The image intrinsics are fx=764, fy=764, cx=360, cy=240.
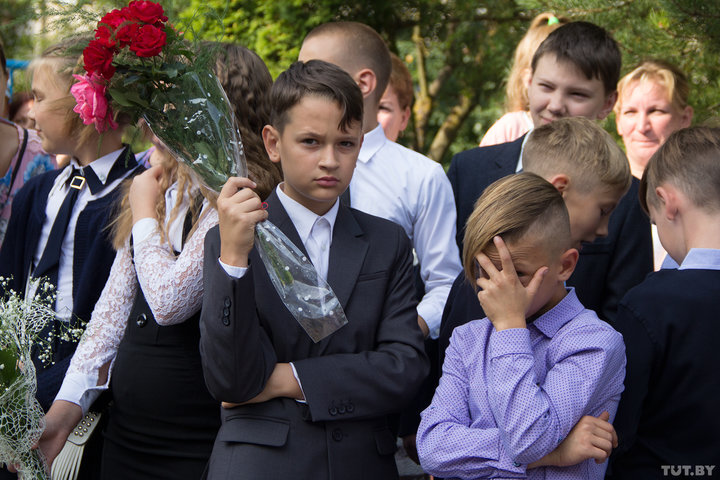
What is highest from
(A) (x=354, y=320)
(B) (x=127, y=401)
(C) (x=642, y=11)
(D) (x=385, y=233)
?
(C) (x=642, y=11)

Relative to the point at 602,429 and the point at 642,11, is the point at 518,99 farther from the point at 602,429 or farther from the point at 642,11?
the point at 602,429

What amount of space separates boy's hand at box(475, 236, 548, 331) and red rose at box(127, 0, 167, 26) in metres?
1.30

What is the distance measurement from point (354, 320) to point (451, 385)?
39cm

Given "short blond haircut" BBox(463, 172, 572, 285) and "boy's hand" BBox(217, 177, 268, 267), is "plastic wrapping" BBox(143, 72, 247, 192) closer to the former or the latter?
"boy's hand" BBox(217, 177, 268, 267)

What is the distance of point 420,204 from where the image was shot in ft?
11.7

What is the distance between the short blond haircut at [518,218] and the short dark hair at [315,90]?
60cm

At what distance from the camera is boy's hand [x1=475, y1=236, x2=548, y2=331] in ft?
7.55

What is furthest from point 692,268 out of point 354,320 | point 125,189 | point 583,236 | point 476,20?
point 476,20

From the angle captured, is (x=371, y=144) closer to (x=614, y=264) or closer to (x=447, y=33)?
(x=614, y=264)

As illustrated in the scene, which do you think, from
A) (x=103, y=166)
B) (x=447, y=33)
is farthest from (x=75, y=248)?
(x=447, y=33)

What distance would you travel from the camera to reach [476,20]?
8750mm

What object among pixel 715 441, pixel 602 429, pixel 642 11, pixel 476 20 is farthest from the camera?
pixel 476 20

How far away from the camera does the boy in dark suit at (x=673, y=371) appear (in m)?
2.42

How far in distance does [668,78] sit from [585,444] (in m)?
3.12
